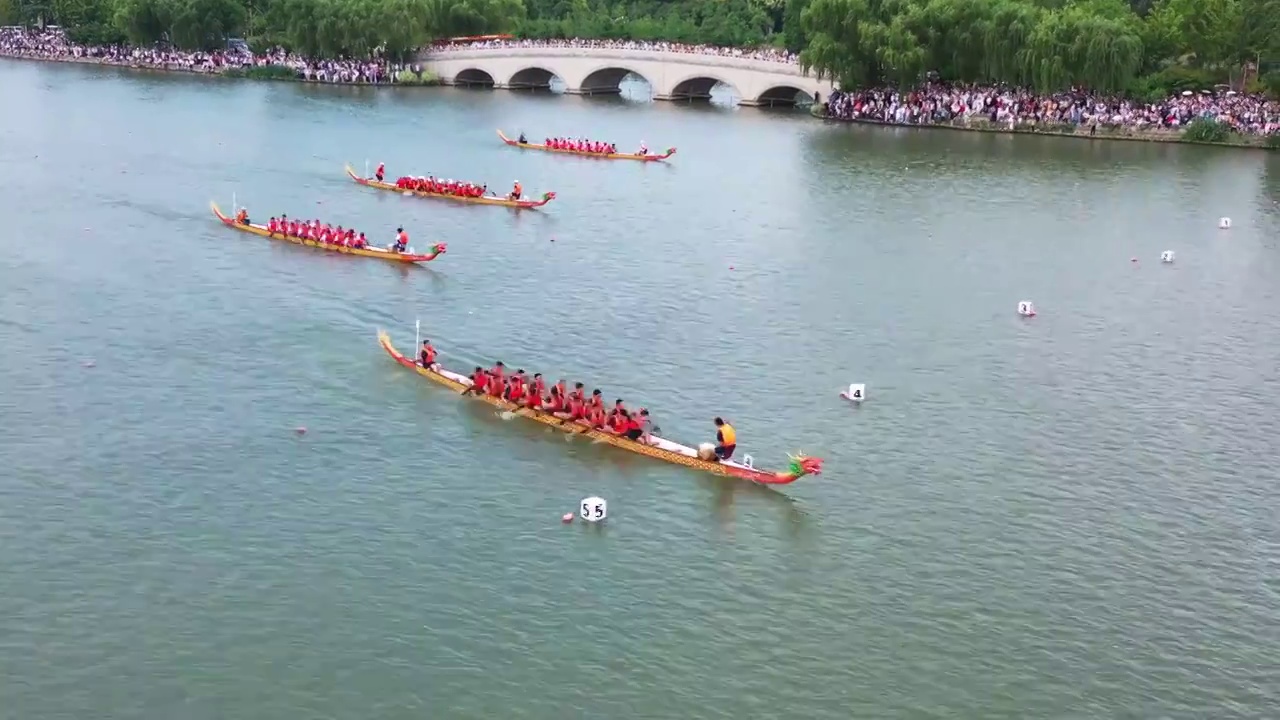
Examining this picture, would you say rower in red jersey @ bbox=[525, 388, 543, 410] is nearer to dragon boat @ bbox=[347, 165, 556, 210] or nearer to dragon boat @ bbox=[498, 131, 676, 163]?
dragon boat @ bbox=[347, 165, 556, 210]

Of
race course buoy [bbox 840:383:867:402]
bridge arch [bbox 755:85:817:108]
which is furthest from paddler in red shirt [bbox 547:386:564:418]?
→ bridge arch [bbox 755:85:817:108]

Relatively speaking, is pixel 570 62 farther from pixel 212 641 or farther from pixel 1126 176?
pixel 212 641

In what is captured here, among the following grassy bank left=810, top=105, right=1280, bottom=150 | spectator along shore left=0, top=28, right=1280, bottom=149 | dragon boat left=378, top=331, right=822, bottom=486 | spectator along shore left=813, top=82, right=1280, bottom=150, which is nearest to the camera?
dragon boat left=378, top=331, right=822, bottom=486

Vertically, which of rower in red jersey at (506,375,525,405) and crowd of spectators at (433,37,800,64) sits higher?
crowd of spectators at (433,37,800,64)

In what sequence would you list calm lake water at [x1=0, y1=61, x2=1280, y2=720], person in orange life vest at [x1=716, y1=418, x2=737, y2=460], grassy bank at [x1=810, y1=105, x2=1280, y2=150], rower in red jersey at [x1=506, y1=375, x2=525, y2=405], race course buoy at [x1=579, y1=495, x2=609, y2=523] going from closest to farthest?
calm lake water at [x1=0, y1=61, x2=1280, y2=720]
race course buoy at [x1=579, y1=495, x2=609, y2=523]
person in orange life vest at [x1=716, y1=418, x2=737, y2=460]
rower in red jersey at [x1=506, y1=375, x2=525, y2=405]
grassy bank at [x1=810, y1=105, x2=1280, y2=150]

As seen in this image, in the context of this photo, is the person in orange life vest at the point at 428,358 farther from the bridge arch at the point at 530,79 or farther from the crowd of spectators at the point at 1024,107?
the bridge arch at the point at 530,79

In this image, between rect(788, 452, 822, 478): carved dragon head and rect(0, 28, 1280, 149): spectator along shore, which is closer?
rect(788, 452, 822, 478): carved dragon head

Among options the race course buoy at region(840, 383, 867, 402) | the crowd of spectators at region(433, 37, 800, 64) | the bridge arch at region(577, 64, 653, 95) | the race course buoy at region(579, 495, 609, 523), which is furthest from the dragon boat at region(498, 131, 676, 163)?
the race course buoy at region(579, 495, 609, 523)

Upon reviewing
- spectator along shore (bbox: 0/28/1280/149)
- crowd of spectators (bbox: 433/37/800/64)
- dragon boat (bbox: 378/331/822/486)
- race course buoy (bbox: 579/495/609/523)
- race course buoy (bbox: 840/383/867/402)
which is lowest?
race course buoy (bbox: 579/495/609/523)

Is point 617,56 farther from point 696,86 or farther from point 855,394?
point 855,394
